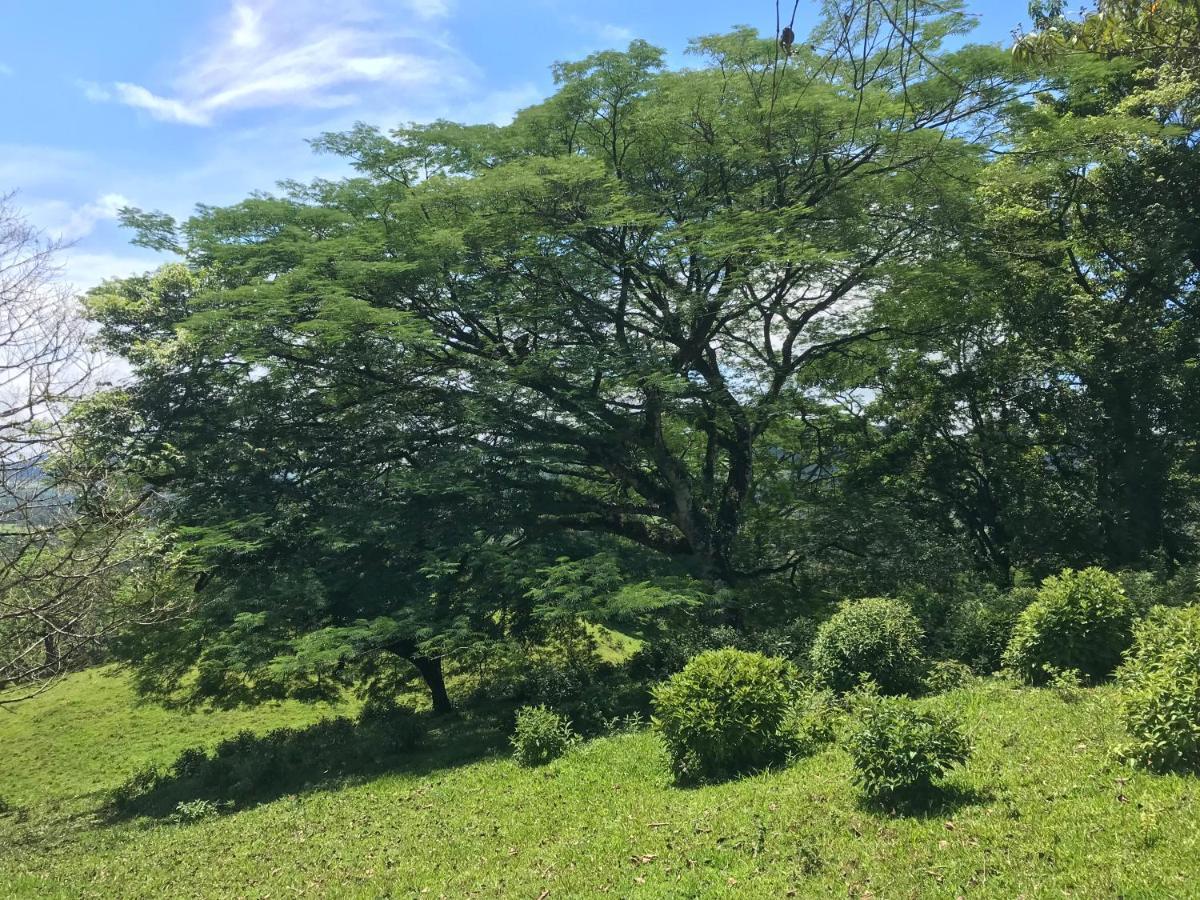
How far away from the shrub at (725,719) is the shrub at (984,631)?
387cm

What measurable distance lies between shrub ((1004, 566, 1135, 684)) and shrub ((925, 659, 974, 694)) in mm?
842

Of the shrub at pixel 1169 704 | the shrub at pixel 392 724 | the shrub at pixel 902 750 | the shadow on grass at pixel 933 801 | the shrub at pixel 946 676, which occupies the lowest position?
the shrub at pixel 392 724

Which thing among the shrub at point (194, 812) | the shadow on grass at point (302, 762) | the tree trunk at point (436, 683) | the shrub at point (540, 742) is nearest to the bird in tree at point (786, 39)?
the shrub at point (540, 742)

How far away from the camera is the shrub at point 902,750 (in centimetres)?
493

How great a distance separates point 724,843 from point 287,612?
8636 millimetres

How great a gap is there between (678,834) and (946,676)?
4525 mm

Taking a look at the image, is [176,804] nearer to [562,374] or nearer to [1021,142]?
[562,374]

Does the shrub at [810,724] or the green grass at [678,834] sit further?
the shrub at [810,724]

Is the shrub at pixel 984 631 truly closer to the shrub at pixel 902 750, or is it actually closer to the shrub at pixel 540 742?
the shrub at pixel 902 750

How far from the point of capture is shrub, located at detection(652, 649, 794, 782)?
6699 millimetres

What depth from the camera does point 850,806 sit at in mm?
5168

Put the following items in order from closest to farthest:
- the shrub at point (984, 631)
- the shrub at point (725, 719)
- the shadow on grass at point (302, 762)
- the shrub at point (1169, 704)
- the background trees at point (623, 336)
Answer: the shrub at point (1169, 704) < the shrub at point (725, 719) < the shrub at point (984, 631) < the shadow on grass at point (302, 762) < the background trees at point (623, 336)

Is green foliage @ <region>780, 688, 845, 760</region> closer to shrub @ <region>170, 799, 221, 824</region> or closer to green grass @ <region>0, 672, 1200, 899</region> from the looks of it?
green grass @ <region>0, 672, 1200, 899</region>

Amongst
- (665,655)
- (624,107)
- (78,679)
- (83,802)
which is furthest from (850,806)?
(78,679)
